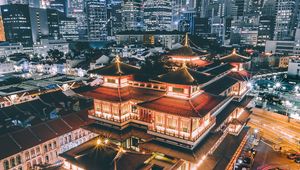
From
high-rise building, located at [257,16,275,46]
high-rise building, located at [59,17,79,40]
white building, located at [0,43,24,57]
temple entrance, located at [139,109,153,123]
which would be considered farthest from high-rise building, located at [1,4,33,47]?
high-rise building, located at [257,16,275,46]

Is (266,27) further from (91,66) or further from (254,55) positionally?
(91,66)

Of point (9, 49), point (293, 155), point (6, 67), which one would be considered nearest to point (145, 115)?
point (293, 155)

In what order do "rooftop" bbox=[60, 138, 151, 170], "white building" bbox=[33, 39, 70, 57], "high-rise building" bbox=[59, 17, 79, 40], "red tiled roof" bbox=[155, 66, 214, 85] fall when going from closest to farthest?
"rooftop" bbox=[60, 138, 151, 170]
"red tiled roof" bbox=[155, 66, 214, 85]
"white building" bbox=[33, 39, 70, 57]
"high-rise building" bbox=[59, 17, 79, 40]

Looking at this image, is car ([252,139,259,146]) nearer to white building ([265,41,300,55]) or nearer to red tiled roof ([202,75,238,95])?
red tiled roof ([202,75,238,95])

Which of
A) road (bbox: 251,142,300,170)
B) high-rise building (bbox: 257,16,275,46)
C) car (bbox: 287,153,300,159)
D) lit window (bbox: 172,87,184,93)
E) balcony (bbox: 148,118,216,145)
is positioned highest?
high-rise building (bbox: 257,16,275,46)

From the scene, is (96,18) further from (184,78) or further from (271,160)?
(184,78)

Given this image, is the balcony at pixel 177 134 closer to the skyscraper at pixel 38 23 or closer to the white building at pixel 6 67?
the white building at pixel 6 67
